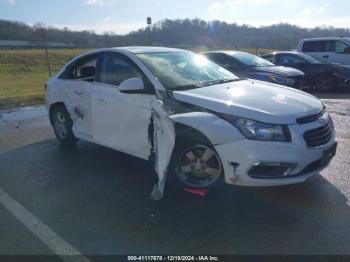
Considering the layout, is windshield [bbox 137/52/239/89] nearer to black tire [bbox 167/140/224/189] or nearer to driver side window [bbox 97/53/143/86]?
driver side window [bbox 97/53/143/86]

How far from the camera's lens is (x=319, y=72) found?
12.3 meters

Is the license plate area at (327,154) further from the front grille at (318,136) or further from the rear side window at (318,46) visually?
the rear side window at (318,46)

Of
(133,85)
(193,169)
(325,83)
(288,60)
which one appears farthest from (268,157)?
(288,60)

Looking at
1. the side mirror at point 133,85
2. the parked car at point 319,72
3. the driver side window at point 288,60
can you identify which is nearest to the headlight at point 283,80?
the parked car at point 319,72

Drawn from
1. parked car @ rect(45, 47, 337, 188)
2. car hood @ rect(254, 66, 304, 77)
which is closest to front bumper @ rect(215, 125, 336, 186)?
parked car @ rect(45, 47, 337, 188)

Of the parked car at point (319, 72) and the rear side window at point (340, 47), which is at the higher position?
the rear side window at point (340, 47)

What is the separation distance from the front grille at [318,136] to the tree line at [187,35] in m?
29.8

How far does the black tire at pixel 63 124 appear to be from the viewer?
20.3 ft

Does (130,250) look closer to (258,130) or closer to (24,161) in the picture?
(258,130)

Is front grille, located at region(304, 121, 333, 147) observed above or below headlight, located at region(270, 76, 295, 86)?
above

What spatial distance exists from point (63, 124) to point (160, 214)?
3244 millimetres

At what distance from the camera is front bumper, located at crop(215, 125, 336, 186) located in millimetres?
3631

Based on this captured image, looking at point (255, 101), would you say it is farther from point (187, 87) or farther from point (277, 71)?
point (277, 71)

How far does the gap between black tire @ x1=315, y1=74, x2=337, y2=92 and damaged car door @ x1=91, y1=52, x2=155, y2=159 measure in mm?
9035
